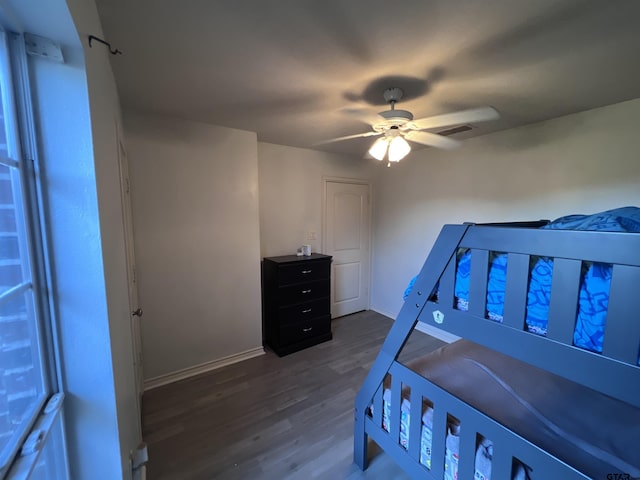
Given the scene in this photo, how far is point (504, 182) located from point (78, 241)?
131 inches

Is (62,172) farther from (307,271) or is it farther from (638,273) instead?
(307,271)

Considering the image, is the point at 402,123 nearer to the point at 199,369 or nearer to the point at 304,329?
the point at 304,329

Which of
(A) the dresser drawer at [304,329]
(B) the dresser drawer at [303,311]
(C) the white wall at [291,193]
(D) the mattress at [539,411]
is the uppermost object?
(C) the white wall at [291,193]

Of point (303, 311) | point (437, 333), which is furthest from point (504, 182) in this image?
point (303, 311)

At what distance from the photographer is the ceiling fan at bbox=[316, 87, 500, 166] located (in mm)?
1559

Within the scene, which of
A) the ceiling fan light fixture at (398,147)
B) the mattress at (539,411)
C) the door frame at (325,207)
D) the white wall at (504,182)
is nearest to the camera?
the mattress at (539,411)

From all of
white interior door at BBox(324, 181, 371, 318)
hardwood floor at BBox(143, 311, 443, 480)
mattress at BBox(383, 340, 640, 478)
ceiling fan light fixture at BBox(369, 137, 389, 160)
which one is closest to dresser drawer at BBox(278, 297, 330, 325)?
hardwood floor at BBox(143, 311, 443, 480)

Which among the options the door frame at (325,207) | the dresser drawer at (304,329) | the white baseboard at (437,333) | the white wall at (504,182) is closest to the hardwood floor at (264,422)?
the dresser drawer at (304,329)

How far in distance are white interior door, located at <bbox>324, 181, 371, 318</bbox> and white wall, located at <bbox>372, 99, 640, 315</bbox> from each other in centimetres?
19

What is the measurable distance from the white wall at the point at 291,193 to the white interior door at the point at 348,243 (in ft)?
0.65

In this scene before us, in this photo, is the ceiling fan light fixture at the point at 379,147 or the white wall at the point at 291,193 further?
the white wall at the point at 291,193

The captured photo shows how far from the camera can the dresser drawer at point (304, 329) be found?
2.86 m

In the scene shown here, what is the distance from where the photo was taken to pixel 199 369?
251 cm

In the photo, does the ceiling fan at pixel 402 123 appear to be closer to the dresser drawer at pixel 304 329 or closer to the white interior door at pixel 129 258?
the white interior door at pixel 129 258
